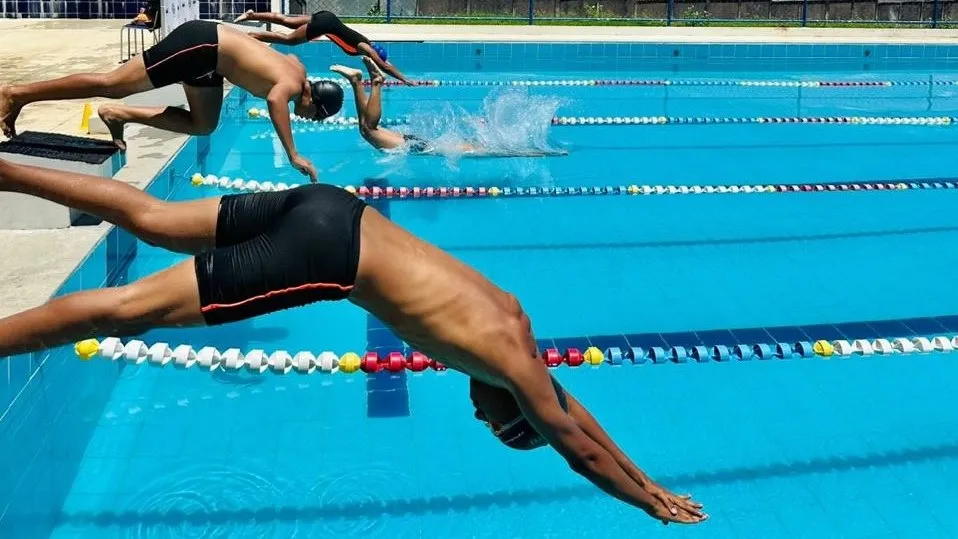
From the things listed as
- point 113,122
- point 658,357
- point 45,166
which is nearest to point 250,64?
point 113,122

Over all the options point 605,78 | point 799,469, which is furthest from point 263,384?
point 605,78

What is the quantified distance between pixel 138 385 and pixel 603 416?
2.05 m

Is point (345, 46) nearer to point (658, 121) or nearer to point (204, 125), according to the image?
point (204, 125)

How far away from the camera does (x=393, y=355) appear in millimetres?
4012

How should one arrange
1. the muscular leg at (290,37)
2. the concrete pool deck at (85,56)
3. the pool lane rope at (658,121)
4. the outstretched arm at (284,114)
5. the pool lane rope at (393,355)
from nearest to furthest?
the pool lane rope at (393,355), the concrete pool deck at (85,56), the outstretched arm at (284,114), the muscular leg at (290,37), the pool lane rope at (658,121)

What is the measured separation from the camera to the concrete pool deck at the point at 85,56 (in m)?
3.82

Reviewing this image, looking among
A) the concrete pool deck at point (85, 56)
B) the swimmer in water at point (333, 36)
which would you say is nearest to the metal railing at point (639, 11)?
the concrete pool deck at point (85, 56)

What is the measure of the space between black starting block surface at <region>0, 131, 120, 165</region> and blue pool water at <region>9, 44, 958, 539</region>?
16.7 inches

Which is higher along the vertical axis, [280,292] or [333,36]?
[333,36]

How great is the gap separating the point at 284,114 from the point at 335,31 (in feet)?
7.54

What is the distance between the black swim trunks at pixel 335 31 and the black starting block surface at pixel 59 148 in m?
2.45

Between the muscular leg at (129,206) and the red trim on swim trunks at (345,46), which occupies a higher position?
the red trim on swim trunks at (345,46)

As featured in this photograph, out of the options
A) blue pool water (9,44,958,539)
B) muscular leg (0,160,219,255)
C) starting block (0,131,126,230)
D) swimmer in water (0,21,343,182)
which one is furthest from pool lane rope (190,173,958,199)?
muscular leg (0,160,219,255)

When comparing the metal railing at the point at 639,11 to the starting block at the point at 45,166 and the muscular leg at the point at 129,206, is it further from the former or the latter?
the muscular leg at the point at 129,206
